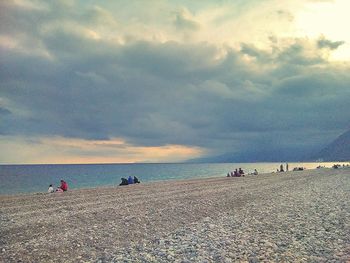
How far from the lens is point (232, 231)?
1584 cm

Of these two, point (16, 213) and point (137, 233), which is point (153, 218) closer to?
point (137, 233)

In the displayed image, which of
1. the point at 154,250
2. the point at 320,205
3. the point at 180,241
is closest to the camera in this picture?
the point at 154,250

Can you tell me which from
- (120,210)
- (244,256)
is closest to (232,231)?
(244,256)

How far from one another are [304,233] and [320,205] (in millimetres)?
10406

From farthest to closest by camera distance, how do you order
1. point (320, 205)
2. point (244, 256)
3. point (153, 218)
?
point (320, 205)
point (153, 218)
point (244, 256)

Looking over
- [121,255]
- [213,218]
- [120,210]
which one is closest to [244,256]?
[121,255]

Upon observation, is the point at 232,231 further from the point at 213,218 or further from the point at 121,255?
the point at 121,255

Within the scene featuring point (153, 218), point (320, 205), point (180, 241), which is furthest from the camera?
point (320, 205)

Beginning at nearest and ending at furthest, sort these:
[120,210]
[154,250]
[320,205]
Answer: [154,250]
[120,210]
[320,205]

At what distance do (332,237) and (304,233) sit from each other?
3.87 ft

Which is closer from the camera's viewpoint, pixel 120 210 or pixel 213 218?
pixel 213 218

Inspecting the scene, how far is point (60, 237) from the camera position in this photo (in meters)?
15.1

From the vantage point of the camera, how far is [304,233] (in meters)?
15.3

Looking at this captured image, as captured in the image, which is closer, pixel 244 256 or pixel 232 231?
pixel 244 256
